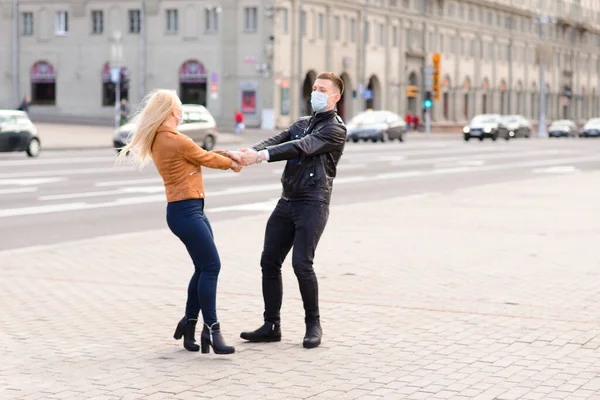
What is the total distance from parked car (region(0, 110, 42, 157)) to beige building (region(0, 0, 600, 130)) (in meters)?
19.9

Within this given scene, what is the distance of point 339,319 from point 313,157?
4.84ft

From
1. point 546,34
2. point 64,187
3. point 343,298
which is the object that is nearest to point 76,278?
point 343,298

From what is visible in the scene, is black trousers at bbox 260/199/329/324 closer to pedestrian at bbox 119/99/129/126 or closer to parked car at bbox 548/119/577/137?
pedestrian at bbox 119/99/129/126

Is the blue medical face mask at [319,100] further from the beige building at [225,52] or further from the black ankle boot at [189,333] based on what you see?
the beige building at [225,52]

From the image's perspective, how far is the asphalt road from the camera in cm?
1716

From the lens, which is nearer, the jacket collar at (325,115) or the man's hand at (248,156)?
the man's hand at (248,156)

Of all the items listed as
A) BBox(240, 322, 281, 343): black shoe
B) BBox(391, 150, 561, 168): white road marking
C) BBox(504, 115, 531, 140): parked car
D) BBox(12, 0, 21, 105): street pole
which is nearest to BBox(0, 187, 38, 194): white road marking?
BBox(391, 150, 561, 168): white road marking

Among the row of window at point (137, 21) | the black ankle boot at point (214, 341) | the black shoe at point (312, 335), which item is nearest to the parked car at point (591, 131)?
the row of window at point (137, 21)

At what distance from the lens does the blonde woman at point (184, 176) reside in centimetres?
782

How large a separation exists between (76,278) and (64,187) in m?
13.6

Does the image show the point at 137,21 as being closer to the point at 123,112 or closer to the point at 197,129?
the point at 123,112

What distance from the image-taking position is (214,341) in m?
7.86

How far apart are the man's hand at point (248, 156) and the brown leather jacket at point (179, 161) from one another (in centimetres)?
17

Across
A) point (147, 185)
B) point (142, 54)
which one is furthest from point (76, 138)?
point (147, 185)
